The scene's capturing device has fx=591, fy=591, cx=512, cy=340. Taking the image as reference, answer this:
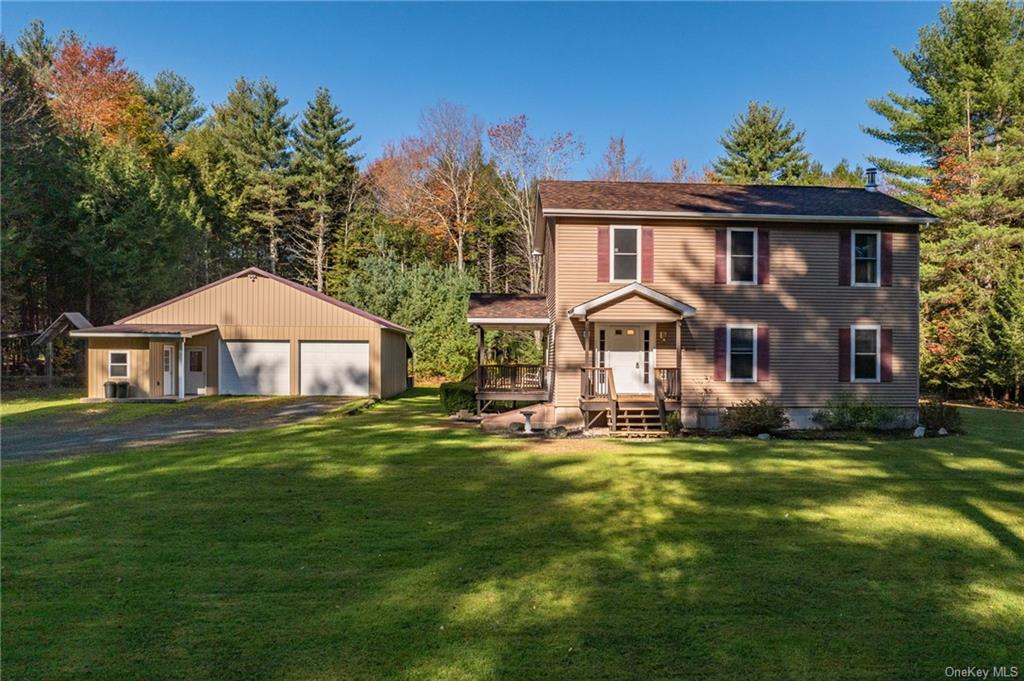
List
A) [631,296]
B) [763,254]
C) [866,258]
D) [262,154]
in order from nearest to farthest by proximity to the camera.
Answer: [631,296], [763,254], [866,258], [262,154]

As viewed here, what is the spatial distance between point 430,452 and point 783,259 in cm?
1160

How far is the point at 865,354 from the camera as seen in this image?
664 inches

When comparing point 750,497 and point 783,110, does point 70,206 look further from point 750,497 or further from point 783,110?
point 783,110

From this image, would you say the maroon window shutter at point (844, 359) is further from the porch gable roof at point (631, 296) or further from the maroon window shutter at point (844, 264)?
the porch gable roof at point (631, 296)

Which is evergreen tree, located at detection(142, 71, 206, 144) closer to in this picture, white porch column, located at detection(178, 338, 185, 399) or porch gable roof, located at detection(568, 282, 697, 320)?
white porch column, located at detection(178, 338, 185, 399)

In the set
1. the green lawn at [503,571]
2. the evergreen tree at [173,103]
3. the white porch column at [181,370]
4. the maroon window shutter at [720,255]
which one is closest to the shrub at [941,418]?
the green lawn at [503,571]

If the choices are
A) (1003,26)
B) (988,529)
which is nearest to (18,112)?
(988,529)

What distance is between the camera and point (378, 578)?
5.26 metres

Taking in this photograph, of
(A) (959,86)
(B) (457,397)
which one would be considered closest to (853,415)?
(B) (457,397)

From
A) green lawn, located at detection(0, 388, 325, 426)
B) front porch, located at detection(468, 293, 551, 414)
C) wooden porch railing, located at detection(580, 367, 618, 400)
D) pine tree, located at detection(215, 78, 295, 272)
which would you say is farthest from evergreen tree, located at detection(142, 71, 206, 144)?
wooden porch railing, located at detection(580, 367, 618, 400)

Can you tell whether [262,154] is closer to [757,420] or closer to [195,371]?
[195,371]

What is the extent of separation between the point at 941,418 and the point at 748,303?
5.83 metres

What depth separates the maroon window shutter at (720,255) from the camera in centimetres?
1680

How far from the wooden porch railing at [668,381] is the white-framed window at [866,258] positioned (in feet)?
19.4
